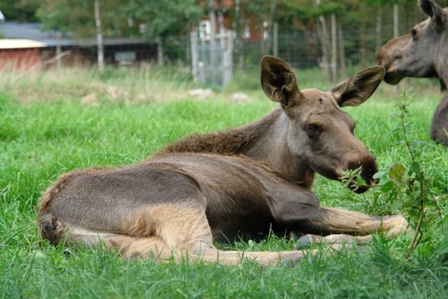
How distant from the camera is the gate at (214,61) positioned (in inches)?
1128

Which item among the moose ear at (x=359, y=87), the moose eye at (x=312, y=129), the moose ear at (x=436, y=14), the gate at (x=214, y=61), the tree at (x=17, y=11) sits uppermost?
the tree at (x=17, y=11)

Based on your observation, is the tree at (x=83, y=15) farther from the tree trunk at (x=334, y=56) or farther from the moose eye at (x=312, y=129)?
the moose eye at (x=312, y=129)

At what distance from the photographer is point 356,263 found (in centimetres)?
414

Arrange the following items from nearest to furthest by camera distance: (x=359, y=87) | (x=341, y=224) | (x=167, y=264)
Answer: (x=167, y=264) → (x=341, y=224) → (x=359, y=87)

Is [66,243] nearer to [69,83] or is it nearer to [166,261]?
[166,261]

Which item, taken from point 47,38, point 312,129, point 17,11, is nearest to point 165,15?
point 47,38

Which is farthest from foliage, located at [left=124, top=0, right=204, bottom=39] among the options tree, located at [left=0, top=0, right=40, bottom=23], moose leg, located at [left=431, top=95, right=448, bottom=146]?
moose leg, located at [left=431, top=95, right=448, bottom=146]

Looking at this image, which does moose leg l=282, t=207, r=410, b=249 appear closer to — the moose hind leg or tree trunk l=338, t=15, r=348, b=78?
the moose hind leg

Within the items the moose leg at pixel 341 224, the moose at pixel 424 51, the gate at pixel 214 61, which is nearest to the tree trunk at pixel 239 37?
the gate at pixel 214 61

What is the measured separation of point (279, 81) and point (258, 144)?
2.11ft

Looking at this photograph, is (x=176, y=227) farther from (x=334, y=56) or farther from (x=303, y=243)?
(x=334, y=56)

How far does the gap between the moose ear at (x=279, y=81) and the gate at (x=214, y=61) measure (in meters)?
22.2

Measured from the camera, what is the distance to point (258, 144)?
6336mm

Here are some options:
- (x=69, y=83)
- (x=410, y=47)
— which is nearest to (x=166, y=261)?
(x=410, y=47)
